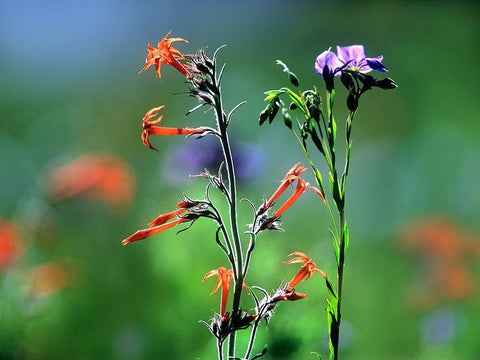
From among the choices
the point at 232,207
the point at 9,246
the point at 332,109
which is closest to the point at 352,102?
the point at 332,109

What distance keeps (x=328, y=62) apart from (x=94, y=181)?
756 mm

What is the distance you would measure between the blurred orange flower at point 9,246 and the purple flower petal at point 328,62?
0.75 metres

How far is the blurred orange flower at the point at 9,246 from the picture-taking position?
3.34ft

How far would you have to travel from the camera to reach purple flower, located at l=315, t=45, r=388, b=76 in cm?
45

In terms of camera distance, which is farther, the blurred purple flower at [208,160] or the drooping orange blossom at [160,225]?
the blurred purple flower at [208,160]

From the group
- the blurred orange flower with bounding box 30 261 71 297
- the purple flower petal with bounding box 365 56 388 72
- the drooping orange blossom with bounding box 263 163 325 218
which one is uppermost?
the blurred orange flower with bounding box 30 261 71 297

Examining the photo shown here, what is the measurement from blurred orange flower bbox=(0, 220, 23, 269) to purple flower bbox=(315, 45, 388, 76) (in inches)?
29.4

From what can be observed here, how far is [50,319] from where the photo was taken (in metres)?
1.21

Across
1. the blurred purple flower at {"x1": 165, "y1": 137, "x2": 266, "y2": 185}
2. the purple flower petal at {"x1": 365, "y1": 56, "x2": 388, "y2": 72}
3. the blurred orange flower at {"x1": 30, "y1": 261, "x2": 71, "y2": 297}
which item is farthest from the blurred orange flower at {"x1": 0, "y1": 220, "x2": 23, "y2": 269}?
the purple flower petal at {"x1": 365, "y1": 56, "x2": 388, "y2": 72}

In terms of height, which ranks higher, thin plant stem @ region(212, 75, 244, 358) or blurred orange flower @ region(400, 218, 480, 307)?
blurred orange flower @ region(400, 218, 480, 307)

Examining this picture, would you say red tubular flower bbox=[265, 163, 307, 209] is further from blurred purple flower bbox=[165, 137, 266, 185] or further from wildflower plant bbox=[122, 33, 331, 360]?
blurred purple flower bbox=[165, 137, 266, 185]

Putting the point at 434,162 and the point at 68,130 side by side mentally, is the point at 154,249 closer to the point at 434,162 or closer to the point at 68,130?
the point at 68,130

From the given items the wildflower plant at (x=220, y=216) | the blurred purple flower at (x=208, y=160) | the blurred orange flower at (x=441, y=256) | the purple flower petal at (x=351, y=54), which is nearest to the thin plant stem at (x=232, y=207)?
the wildflower plant at (x=220, y=216)

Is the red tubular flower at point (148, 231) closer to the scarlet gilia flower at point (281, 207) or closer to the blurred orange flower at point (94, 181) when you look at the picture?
the scarlet gilia flower at point (281, 207)
